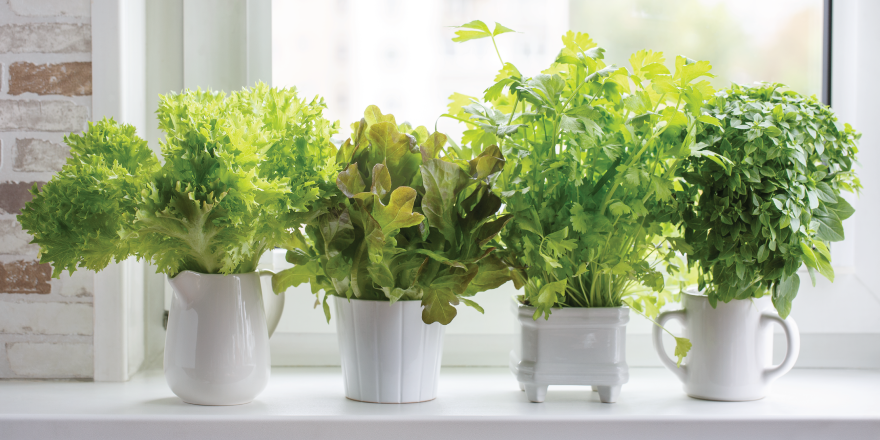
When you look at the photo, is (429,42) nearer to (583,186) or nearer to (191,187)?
(583,186)

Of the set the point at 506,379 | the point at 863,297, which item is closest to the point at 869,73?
the point at 863,297

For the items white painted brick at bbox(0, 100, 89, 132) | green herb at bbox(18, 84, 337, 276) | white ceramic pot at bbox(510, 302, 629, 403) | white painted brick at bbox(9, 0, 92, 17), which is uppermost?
white painted brick at bbox(9, 0, 92, 17)

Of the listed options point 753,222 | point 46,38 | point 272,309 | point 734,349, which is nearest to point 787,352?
point 734,349

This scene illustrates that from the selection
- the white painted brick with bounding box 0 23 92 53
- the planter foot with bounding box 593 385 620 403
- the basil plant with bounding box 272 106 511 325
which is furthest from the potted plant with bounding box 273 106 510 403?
the white painted brick with bounding box 0 23 92 53

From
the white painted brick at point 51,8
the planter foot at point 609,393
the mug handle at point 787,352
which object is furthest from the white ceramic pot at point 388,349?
the white painted brick at point 51,8

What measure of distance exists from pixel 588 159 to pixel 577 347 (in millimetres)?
231

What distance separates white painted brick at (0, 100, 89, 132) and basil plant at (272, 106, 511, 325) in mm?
385

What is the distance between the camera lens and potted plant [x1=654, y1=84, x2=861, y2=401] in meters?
0.67

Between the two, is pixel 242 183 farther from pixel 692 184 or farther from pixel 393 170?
pixel 692 184

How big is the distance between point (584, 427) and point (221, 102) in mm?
554

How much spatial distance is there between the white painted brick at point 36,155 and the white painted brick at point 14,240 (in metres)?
0.08

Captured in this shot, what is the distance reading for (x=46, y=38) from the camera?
0.81m

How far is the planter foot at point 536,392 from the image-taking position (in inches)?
29.1

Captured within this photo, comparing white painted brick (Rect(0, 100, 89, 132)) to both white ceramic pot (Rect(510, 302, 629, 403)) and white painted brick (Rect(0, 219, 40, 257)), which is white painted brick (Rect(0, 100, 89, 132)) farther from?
white ceramic pot (Rect(510, 302, 629, 403))
